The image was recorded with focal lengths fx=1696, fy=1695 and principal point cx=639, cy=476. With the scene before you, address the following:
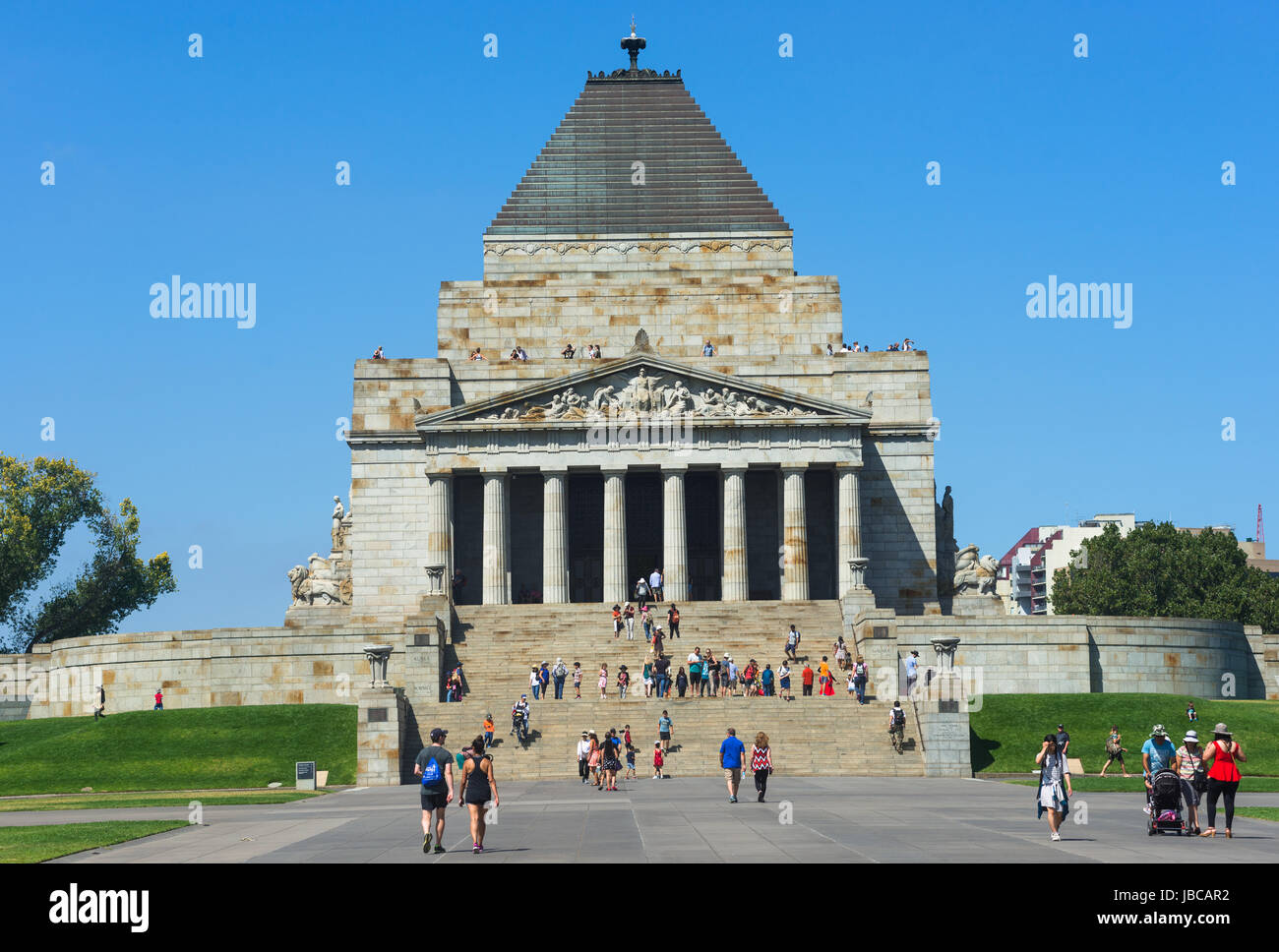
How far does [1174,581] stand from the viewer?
11838 centimetres

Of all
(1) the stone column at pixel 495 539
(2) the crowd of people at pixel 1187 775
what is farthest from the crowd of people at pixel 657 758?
(1) the stone column at pixel 495 539

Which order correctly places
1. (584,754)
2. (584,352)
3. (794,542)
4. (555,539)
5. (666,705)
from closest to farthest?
(584,754) → (666,705) → (794,542) → (555,539) → (584,352)

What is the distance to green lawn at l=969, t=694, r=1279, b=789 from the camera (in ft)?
178

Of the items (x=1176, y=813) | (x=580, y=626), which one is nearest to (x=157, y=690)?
(x=580, y=626)

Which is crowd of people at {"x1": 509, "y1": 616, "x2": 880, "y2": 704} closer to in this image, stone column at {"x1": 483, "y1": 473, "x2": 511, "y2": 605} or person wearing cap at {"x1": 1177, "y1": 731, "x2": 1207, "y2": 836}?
stone column at {"x1": 483, "y1": 473, "x2": 511, "y2": 605}

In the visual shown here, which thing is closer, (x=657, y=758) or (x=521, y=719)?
(x=657, y=758)

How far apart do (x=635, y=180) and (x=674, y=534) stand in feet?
81.2

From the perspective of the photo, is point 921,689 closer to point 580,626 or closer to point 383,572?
point 580,626

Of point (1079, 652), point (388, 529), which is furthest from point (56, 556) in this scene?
point (1079, 652)

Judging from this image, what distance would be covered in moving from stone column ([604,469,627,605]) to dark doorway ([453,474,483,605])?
719cm

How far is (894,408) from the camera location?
80375 millimetres

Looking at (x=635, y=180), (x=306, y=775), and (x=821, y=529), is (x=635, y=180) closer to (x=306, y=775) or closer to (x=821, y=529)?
(x=821, y=529)

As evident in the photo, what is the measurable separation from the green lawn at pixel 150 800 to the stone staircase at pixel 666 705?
792 cm

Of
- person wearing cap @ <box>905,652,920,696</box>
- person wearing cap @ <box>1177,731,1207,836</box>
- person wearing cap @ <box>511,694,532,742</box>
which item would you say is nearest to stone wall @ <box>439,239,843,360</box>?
person wearing cap @ <box>905,652,920,696</box>
